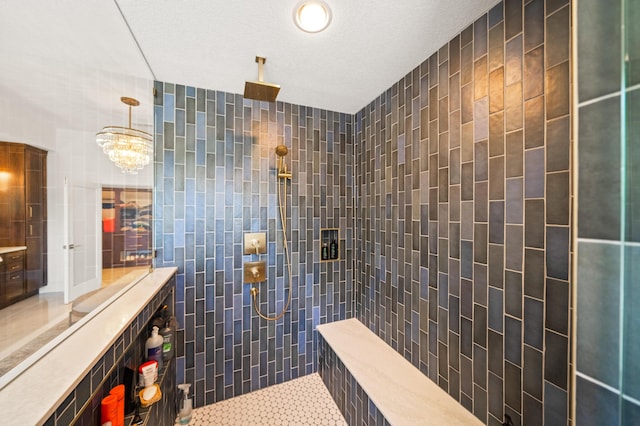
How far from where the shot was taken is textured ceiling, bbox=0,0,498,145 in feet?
2.10

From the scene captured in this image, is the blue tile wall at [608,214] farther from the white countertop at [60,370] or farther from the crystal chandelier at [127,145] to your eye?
the crystal chandelier at [127,145]

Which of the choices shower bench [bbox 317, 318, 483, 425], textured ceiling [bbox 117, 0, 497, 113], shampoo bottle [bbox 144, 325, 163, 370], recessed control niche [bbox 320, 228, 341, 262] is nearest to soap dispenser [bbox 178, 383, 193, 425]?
shampoo bottle [bbox 144, 325, 163, 370]

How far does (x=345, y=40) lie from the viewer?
4.26 ft

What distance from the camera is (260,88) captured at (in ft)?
4.89

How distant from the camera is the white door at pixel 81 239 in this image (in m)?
0.80

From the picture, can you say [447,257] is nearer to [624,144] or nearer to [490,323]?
[490,323]

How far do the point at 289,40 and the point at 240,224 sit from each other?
52.6 inches

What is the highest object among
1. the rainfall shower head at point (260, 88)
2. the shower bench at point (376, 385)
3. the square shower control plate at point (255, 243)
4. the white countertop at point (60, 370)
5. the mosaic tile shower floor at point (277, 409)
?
the rainfall shower head at point (260, 88)

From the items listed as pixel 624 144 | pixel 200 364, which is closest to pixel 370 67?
pixel 624 144

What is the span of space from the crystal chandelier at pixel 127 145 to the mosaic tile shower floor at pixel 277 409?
1825 mm

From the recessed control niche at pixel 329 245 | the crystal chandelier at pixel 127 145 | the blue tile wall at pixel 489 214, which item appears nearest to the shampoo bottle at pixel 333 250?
the recessed control niche at pixel 329 245

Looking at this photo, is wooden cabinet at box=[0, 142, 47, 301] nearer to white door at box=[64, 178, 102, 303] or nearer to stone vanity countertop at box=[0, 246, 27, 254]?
stone vanity countertop at box=[0, 246, 27, 254]

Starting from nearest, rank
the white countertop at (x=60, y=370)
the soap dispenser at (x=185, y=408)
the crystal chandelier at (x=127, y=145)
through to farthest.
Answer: the white countertop at (x=60, y=370) → the crystal chandelier at (x=127, y=145) → the soap dispenser at (x=185, y=408)

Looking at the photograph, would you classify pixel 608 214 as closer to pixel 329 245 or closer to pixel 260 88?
pixel 260 88
